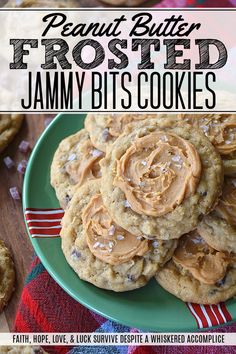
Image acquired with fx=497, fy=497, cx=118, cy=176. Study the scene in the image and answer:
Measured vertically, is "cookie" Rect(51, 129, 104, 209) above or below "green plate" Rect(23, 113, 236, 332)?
above

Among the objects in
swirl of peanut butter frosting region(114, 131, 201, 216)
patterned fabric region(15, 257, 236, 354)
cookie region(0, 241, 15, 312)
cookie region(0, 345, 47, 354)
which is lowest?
cookie region(0, 345, 47, 354)

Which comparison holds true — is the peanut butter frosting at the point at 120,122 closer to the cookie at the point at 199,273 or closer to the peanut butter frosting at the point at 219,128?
the peanut butter frosting at the point at 219,128

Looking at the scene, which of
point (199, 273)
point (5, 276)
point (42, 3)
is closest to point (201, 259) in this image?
point (199, 273)

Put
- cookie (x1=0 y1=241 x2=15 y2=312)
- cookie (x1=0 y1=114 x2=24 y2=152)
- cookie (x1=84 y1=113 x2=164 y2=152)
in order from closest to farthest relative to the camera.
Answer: cookie (x1=84 y1=113 x2=164 y2=152), cookie (x1=0 y1=241 x2=15 y2=312), cookie (x1=0 y1=114 x2=24 y2=152)

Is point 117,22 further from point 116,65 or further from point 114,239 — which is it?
point 114,239

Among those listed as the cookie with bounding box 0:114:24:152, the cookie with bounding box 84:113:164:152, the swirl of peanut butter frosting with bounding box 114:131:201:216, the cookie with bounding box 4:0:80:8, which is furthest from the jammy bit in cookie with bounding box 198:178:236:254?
the cookie with bounding box 4:0:80:8

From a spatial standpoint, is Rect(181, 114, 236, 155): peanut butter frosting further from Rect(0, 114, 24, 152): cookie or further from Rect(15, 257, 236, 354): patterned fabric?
Rect(0, 114, 24, 152): cookie

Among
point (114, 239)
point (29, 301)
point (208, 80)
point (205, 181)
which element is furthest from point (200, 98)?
point (29, 301)
